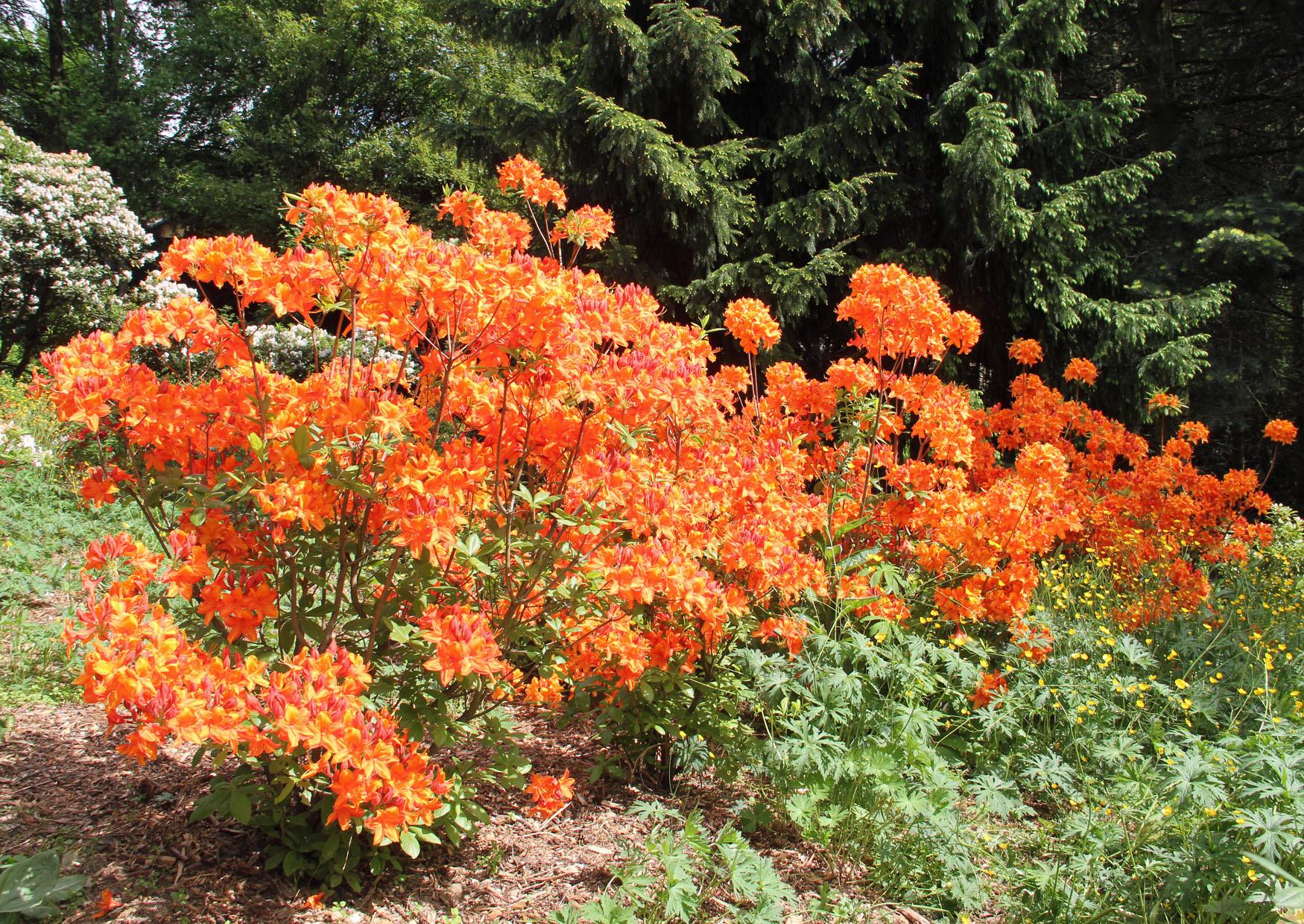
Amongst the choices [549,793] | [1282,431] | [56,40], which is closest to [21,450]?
[549,793]

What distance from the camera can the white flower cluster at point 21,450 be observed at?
5.18 metres

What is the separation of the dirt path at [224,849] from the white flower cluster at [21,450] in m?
3.43

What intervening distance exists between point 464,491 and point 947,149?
16.6ft

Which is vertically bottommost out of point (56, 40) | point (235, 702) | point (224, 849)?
point (224, 849)

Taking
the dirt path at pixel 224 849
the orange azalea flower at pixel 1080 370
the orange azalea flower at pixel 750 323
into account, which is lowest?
the dirt path at pixel 224 849

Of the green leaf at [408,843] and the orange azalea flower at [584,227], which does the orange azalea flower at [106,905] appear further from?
the orange azalea flower at [584,227]

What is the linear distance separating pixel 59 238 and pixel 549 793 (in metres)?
9.94

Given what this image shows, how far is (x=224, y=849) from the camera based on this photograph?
1990 millimetres

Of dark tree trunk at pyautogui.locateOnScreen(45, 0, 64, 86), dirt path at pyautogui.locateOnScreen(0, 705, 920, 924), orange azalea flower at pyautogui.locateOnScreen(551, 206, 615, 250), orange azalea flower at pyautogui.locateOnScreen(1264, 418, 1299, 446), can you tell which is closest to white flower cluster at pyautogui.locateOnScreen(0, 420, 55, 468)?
dirt path at pyautogui.locateOnScreen(0, 705, 920, 924)

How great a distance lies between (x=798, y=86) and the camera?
247 inches

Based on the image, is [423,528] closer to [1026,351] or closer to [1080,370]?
[1026,351]

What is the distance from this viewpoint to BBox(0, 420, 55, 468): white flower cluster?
518 centimetres

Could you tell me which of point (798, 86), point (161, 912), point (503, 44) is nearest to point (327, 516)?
point (161, 912)

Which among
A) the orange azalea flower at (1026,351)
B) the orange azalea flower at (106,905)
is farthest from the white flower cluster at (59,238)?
the orange azalea flower at (106,905)
